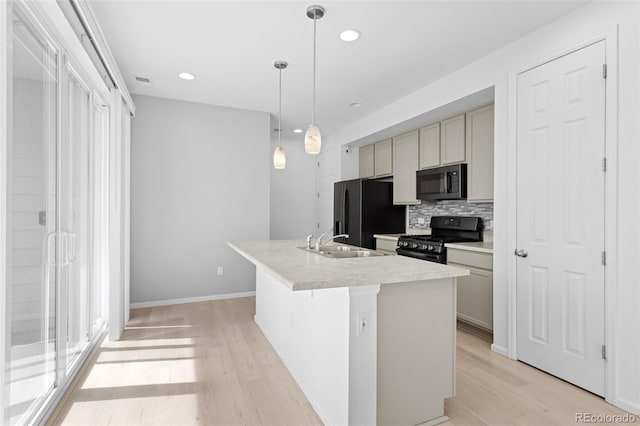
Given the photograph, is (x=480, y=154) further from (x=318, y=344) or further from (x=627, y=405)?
(x=318, y=344)

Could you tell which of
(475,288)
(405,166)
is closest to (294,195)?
(405,166)

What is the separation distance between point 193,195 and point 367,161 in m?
2.57

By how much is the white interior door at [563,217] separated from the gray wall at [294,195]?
3.94 metres

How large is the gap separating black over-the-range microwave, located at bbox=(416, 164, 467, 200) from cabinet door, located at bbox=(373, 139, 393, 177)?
0.67m

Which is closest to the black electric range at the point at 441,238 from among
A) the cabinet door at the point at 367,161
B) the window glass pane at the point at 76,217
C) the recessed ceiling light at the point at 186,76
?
the cabinet door at the point at 367,161

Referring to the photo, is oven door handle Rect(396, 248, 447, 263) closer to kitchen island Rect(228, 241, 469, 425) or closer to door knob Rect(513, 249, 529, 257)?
door knob Rect(513, 249, 529, 257)

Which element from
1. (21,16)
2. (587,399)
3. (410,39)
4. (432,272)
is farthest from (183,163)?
(587,399)

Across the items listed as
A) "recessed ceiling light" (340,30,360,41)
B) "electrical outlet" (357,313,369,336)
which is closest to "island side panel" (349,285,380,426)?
"electrical outlet" (357,313,369,336)

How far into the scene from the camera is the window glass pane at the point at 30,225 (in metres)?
1.57

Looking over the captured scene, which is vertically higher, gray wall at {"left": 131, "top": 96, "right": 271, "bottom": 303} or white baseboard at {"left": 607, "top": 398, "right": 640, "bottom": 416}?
gray wall at {"left": 131, "top": 96, "right": 271, "bottom": 303}

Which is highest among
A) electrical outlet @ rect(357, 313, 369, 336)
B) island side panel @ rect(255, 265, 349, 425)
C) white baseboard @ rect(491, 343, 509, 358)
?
electrical outlet @ rect(357, 313, 369, 336)

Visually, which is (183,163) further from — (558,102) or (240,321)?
(558,102)

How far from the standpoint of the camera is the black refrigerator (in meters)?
4.69

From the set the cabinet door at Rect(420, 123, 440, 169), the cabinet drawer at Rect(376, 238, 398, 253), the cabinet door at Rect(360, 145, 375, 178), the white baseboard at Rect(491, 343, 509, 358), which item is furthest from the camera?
the cabinet door at Rect(360, 145, 375, 178)
